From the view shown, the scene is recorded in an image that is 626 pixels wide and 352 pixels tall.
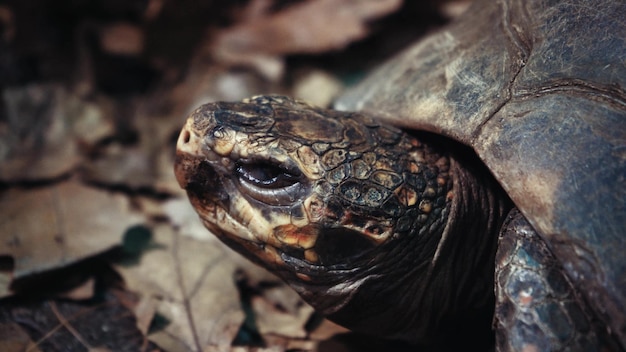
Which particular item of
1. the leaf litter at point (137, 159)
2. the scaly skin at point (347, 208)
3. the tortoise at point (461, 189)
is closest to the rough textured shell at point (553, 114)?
the tortoise at point (461, 189)

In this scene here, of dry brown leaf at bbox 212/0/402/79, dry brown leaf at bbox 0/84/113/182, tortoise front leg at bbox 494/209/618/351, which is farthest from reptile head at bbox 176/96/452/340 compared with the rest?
dry brown leaf at bbox 212/0/402/79

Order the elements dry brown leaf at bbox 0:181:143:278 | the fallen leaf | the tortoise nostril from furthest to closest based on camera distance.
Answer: dry brown leaf at bbox 0:181:143:278 → the fallen leaf → the tortoise nostril

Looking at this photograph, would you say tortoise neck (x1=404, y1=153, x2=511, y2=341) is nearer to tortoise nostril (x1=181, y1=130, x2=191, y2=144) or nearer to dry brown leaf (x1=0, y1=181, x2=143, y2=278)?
tortoise nostril (x1=181, y1=130, x2=191, y2=144)

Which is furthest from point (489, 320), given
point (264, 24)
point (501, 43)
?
point (264, 24)

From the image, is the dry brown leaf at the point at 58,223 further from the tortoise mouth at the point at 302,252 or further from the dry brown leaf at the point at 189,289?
the tortoise mouth at the point at 302,252

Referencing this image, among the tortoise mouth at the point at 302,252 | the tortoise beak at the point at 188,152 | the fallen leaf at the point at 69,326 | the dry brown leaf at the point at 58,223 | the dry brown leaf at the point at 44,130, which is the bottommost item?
the fallen leaf at the point at 69,326

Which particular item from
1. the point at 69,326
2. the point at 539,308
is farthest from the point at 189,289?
the point at 539,308
